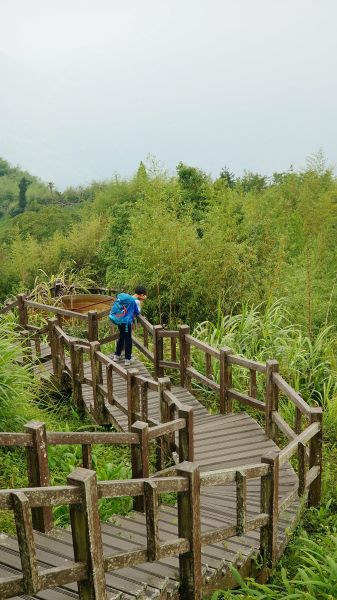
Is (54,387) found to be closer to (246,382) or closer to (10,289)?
(246,382)

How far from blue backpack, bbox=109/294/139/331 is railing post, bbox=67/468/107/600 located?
5.14m

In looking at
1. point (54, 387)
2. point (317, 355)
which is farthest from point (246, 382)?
point (54, 387)

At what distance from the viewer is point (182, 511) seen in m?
3.41

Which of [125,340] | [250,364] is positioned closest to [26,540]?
[250,364]

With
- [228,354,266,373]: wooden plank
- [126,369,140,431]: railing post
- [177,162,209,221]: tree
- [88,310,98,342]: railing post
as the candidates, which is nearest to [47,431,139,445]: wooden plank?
[126,369,140,431]: railing post

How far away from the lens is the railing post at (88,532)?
2.79 m

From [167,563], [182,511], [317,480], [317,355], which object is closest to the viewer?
[182,511]

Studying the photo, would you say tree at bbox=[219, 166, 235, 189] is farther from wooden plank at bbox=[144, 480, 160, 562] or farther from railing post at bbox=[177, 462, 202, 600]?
wooden plank at bbox=[144, 480, 160, 562]

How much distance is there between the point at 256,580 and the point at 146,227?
8.19m

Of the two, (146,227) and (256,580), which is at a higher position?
(146,227)

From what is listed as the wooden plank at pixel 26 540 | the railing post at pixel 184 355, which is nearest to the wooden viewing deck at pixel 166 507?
the wooden plank at pixel 26 540

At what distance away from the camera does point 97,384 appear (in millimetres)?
7062

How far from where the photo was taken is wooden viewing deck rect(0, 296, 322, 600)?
281 cm

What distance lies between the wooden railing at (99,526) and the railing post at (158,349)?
396 centimetres
